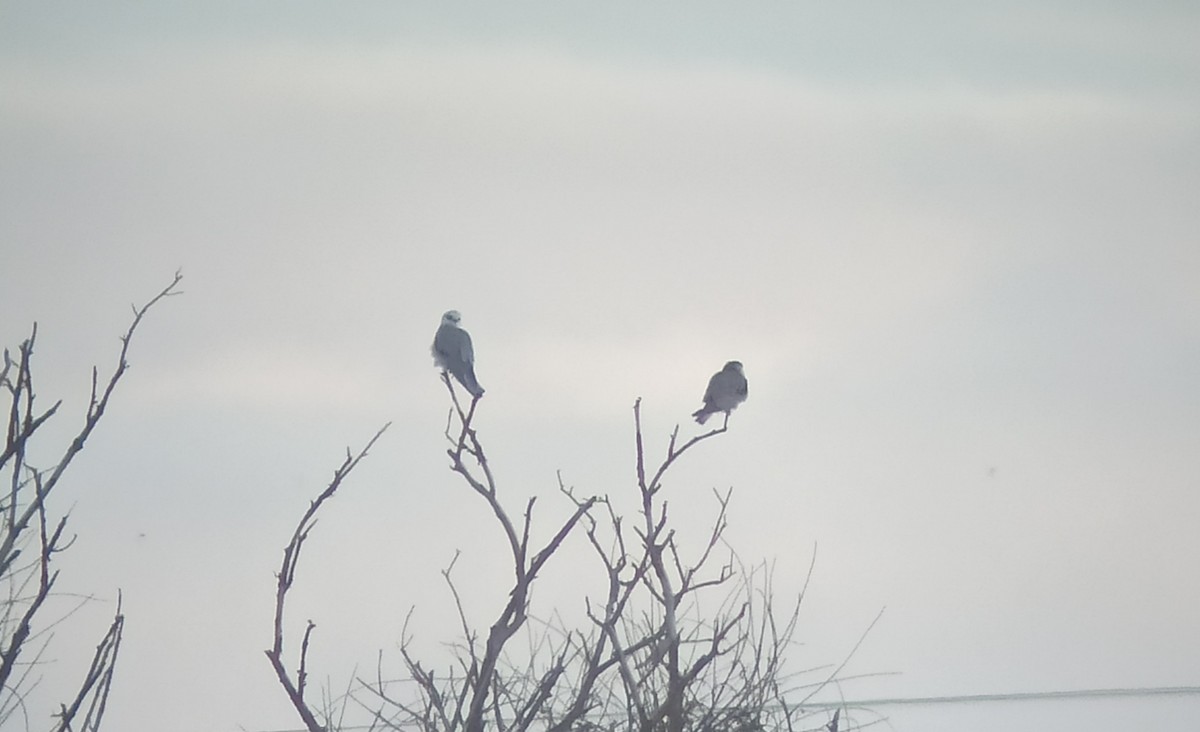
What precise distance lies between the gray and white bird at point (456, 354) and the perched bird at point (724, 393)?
104cm

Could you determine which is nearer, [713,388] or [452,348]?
[452,348]

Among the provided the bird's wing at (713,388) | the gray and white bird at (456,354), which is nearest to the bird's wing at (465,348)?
the gray and white bird at (456,354)

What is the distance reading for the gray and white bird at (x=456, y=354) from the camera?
16.4ft

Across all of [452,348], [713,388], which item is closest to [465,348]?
[452,348]

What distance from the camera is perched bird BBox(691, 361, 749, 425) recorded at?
5406 mm

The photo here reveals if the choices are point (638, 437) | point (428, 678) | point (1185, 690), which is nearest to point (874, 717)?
point (1185, 690)

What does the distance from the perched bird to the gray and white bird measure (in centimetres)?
104

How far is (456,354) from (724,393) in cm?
119

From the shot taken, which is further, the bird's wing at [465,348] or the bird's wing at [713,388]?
the bird's wing at [713,388]

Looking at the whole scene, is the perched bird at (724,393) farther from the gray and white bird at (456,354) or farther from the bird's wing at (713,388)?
the gray and white bird at (456,354)

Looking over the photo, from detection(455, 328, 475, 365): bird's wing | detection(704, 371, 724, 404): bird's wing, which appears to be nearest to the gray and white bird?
detection(455, 328, 475, 365): bird's wing

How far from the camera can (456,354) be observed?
5055 mm

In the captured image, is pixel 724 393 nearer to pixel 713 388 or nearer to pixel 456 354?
pixel 713 388

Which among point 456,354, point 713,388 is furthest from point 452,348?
point 713,388
